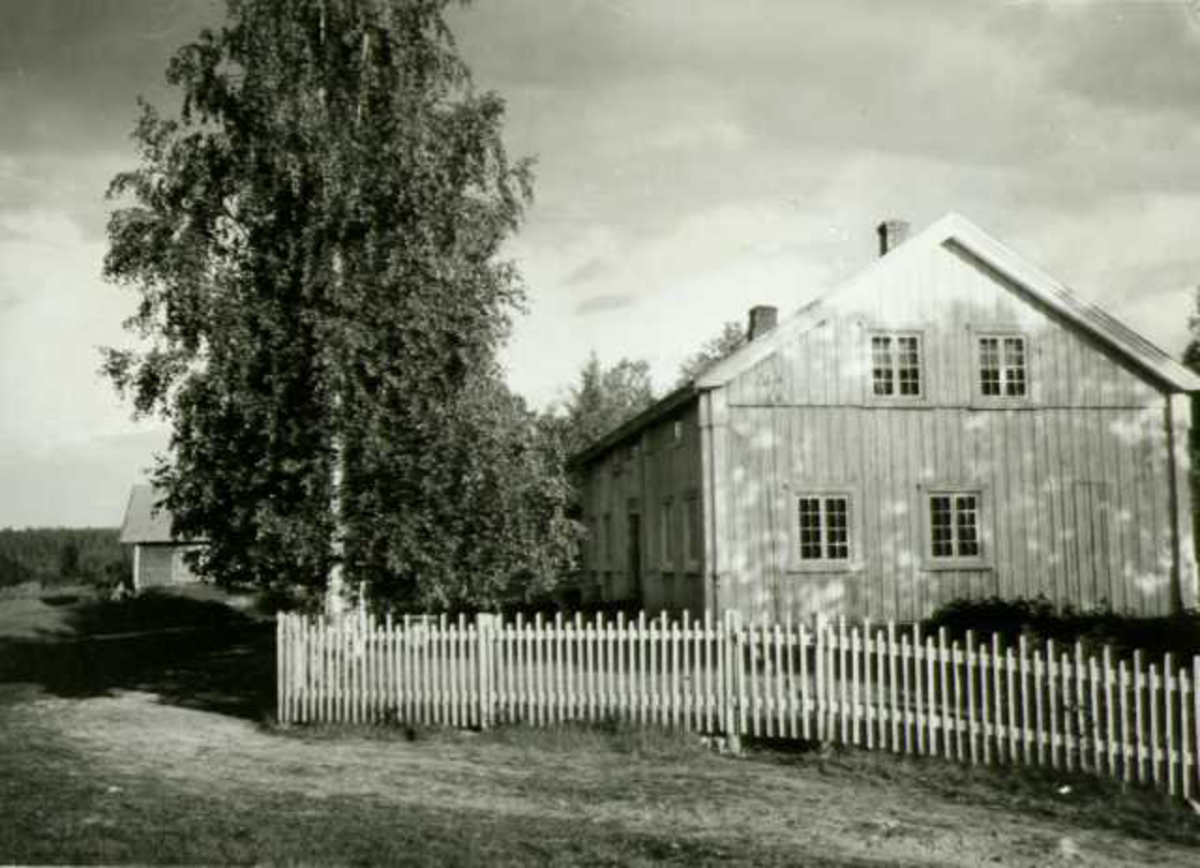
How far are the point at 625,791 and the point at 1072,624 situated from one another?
1127cm

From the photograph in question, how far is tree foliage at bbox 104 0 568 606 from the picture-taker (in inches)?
575

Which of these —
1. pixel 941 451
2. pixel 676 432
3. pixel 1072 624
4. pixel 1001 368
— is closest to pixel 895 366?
pixel 941 451

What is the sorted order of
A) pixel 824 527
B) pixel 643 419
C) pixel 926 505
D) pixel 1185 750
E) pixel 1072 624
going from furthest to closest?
pixel 643 419
pixel 926 505
pixel 824 527
pixel 1072 624
pixel 1185 750

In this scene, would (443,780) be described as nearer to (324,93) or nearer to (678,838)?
(678,838)

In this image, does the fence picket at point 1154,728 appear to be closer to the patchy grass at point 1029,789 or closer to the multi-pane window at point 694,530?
the patchy grass at point 1029,789

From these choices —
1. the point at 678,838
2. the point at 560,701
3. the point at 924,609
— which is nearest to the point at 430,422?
the point at 560,701

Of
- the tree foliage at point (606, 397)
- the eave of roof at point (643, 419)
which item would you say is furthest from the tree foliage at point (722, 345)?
the eave of roof at point (643, 419)

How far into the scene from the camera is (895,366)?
2075 centimetres

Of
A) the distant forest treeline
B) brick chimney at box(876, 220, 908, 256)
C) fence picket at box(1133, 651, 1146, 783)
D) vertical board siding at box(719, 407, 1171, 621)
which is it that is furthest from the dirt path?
the distant forest treeline

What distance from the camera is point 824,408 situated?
20.4m

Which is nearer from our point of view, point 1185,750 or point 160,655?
point 1185,750

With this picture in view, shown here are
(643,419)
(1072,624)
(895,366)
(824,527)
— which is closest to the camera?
(1072,624)

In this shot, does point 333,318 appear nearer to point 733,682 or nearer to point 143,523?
point 733,682

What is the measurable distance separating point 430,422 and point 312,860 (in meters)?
8.09
